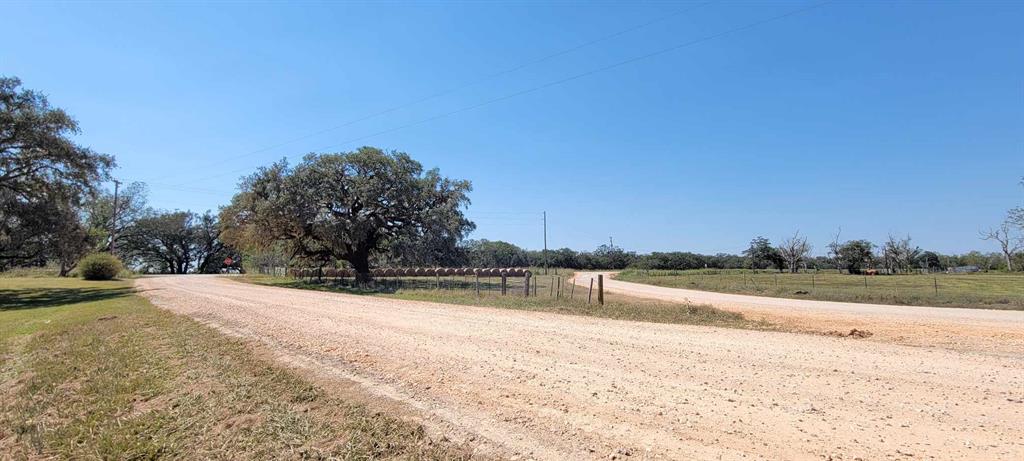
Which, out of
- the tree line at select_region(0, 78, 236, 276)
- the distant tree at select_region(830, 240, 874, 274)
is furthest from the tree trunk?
the distant tree at select_region(830, 240, 874, 274)

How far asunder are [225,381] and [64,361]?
14.1 ft

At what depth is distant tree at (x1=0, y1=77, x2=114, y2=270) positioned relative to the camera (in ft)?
78.4

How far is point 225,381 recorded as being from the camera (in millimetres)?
6629

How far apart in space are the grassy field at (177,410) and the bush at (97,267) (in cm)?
3616

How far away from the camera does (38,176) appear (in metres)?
25.3

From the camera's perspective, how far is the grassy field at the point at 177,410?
4.47 m

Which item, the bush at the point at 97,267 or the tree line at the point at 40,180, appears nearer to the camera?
the tree line at the point at 40,180

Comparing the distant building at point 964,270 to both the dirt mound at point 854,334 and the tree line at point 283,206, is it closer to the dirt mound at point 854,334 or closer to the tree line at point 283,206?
the tree line at point 283,206

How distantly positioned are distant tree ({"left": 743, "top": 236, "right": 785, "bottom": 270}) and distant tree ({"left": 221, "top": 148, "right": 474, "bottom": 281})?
6536cm

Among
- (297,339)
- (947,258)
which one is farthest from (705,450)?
(947,258)

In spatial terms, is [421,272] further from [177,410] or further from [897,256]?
[897,256]

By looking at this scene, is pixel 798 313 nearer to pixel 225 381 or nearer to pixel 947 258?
pixel 225 381

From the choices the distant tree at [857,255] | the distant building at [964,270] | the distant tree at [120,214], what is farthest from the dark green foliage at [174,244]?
the distant building at [964,270]

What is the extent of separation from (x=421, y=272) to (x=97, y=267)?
2668 centimetres
